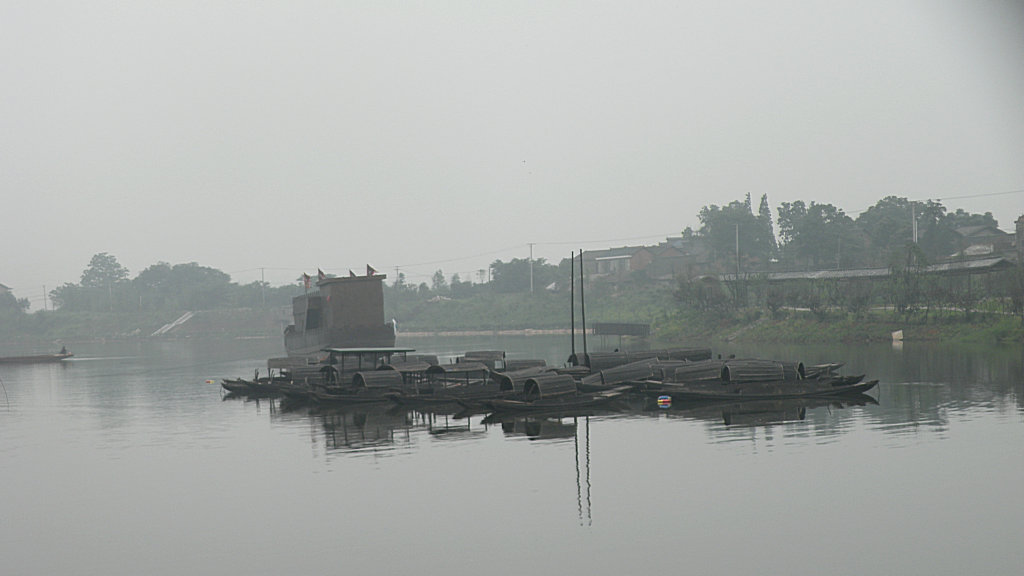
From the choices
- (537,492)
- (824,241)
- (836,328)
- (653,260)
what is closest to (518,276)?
(653,260)

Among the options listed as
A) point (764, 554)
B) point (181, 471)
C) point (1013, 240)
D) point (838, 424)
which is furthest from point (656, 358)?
point (1013, 240)

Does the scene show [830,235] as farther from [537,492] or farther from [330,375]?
[537,492]

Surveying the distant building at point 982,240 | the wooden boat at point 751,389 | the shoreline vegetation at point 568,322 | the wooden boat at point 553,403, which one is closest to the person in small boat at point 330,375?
the wooden boat at point 553,403

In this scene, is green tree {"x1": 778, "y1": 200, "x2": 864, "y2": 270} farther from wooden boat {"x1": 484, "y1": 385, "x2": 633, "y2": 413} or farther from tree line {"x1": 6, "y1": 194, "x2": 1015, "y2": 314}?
wooden boat {"x1": 484, "y1": 385, "x2": 633, "y2": 413}

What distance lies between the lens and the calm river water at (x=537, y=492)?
17984 millimetres

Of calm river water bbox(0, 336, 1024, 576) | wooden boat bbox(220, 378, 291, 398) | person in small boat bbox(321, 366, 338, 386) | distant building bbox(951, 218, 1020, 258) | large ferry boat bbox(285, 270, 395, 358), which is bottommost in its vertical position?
calm river water bbox(0, 336, 1024, 576)

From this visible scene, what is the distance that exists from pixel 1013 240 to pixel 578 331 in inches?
2187

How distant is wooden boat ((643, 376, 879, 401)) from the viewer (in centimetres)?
3862

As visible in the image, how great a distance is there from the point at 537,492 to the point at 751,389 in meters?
18.0

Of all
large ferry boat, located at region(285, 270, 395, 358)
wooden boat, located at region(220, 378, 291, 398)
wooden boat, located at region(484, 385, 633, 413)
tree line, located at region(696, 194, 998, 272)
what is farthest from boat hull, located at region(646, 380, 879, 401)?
tree line, located at region(696, 194, 998, 272)

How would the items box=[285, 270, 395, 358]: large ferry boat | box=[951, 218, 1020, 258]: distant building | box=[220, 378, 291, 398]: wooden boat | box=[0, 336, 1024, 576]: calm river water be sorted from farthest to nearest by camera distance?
box=[951, 218, 1020, 258]: distant building
box=[285, 270, 395, 358]: large ferry boat
box=[220, 378, 291, 398]: wooden boat
box=[0, 336, 1024, 576]: calm river water

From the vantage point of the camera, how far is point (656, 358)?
1815 inches

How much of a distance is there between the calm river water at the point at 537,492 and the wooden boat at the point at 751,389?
94cm

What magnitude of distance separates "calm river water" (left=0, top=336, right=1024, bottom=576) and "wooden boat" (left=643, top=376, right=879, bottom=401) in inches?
37.0
